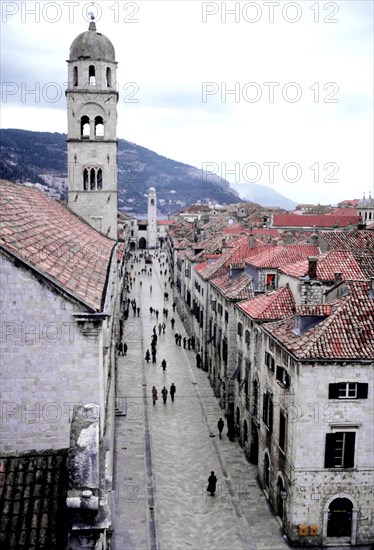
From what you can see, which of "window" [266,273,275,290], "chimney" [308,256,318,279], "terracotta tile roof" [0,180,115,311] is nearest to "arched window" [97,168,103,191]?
"window" [266,273,275,290]

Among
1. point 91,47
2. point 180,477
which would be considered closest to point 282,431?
point 180,477

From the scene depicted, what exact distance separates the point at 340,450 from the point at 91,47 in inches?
1303

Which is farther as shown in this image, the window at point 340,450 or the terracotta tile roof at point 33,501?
the window at point 340,450

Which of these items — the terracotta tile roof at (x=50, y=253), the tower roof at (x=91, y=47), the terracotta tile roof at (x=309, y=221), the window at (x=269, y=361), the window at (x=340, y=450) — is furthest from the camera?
the terracotta tile roof at (x=309, y=221)

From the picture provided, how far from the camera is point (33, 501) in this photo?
9.46m

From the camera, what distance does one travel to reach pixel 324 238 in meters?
37.7

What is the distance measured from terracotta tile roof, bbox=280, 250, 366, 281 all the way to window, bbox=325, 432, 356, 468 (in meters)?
8.83

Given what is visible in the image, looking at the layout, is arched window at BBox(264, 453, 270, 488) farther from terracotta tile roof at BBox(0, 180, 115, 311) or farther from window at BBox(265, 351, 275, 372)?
terracotta tile roof at BBox(0, 180, 115, 311)

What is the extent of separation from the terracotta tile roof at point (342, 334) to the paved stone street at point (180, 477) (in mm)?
7758

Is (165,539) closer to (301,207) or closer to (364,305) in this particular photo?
(364,305)

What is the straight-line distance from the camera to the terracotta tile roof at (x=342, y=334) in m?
21.3

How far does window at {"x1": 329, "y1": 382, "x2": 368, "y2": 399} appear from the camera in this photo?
2150 centimetres

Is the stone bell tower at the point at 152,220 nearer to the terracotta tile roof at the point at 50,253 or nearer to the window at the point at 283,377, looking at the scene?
the terracotta tile roof at the point at 50,253

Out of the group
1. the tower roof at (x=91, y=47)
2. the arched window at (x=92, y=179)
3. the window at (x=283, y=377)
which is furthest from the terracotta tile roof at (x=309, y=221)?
the window at (x=283, y=377)
